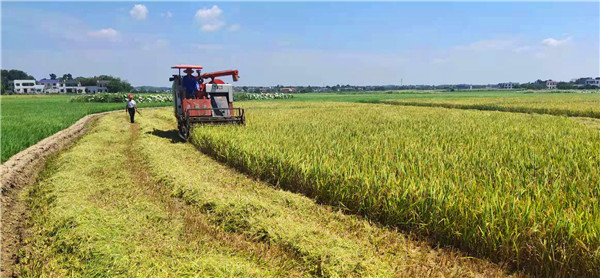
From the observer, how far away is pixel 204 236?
427cm

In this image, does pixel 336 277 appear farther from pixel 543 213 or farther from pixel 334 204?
pixel 543 213

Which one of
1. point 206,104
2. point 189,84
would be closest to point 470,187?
point 206,104

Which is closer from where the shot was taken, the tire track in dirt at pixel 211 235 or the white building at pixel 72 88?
the tire track in dirt at pixel 211 235

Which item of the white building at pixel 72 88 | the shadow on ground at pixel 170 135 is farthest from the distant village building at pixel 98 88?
the shadow on ground at pixel 170 135

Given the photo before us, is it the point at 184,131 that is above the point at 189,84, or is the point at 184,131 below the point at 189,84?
below

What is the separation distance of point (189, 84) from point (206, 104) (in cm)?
123

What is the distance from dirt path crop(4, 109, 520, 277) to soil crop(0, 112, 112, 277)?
149mm

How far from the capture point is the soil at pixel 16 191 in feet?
13.6

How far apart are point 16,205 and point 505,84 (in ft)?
735

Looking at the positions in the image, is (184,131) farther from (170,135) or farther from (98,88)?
(98,88)

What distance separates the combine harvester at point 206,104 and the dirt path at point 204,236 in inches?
187

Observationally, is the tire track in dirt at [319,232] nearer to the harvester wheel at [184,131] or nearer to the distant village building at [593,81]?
the harvester wheel at [184,131]

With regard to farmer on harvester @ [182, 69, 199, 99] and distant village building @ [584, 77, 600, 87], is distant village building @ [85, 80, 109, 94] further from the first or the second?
distant village building @ [584, 77, 600, 87]

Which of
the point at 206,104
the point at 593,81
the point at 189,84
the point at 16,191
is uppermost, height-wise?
the point at 593,81
